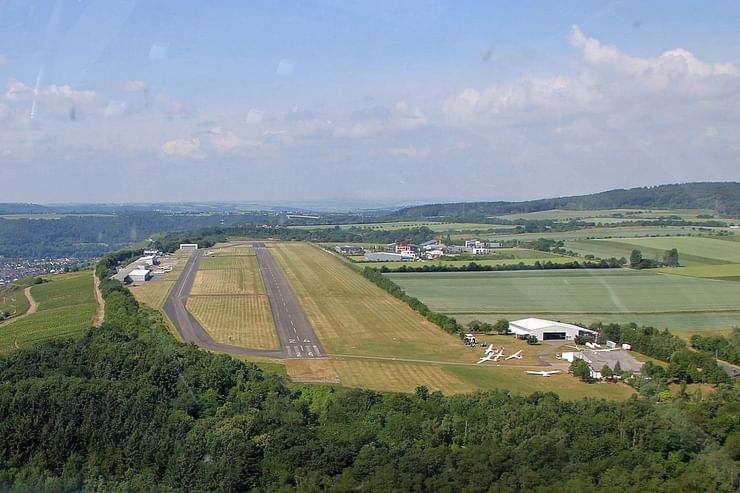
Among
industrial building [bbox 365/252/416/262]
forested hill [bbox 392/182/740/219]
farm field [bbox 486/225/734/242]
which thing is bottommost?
industrial building [bbox 365/252/416/262]

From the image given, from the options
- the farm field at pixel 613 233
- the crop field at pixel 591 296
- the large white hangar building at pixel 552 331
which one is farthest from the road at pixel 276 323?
the farm field at pixel 613 233

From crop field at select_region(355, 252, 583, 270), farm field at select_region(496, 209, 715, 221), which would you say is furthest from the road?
farm field at select_region(496, 209, 715, 221)

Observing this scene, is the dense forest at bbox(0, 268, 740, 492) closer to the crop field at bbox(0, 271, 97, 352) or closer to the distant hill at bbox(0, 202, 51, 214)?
the crop field at bbox(0, 271, 97, 352)

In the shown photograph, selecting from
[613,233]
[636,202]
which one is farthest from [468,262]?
[636,202]

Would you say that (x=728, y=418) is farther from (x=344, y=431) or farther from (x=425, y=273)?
(x=425, y=273)

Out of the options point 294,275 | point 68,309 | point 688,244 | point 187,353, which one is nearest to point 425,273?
point 294,275
